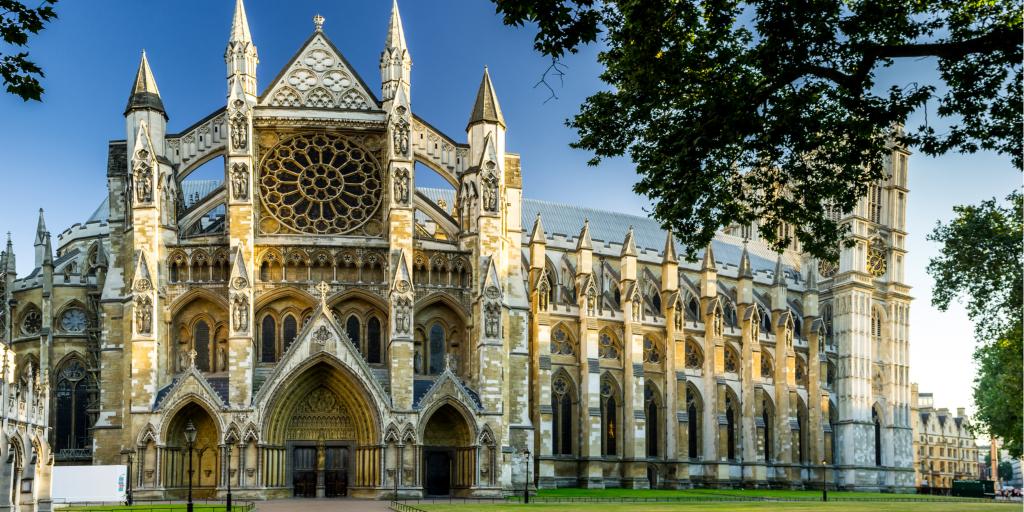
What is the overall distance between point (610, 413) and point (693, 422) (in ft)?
23.0

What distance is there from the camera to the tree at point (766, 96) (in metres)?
21.4

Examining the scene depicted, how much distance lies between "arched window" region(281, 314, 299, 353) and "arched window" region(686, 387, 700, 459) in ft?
101

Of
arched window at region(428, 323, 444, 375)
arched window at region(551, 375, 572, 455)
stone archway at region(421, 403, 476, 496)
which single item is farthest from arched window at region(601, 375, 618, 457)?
stone archway at region(421, 403, 476, 496)

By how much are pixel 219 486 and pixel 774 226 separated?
30630 millimetres

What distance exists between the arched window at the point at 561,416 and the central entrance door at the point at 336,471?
61.6 ft

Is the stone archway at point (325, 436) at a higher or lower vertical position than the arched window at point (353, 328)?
lower

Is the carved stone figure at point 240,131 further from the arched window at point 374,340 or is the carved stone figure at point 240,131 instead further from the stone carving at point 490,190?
the stone carving at point 490,190

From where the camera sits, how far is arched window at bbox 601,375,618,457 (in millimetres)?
70438

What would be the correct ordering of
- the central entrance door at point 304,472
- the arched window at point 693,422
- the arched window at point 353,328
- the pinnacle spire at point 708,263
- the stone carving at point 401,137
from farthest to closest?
1. the pinnacle spire at point 708,263
2. the arched window at point 693,422
3. the arched window at point 353,328
4. the stone carving at point 401,137
5. the central entrance door at point 304,472

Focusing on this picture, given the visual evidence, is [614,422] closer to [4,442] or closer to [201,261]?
[201,261]

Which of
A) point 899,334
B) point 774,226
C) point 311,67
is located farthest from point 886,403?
point 774,226

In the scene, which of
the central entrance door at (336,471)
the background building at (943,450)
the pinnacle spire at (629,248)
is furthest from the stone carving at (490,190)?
the background building at (943,450)

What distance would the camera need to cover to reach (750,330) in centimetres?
7744

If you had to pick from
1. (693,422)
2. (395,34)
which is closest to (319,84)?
(395,34)
